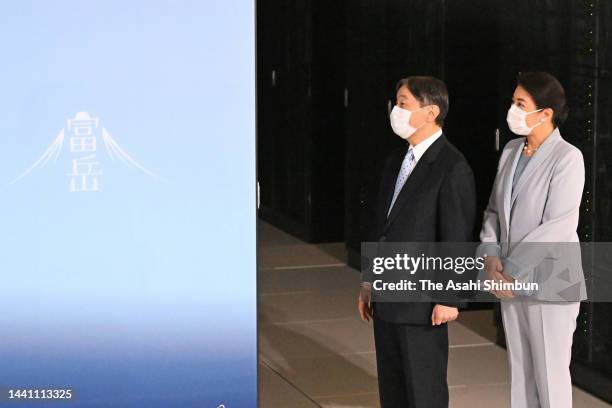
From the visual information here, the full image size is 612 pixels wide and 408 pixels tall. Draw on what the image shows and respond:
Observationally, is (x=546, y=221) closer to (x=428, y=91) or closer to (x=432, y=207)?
(x=432, y=207)

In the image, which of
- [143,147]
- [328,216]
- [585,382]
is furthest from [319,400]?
[328,216]

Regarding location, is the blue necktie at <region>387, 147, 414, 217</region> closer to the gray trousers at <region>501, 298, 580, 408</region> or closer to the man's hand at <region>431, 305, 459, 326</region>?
the man's hand at <region>431, 305, 459, 326</region>

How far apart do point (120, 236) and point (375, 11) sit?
5.60 meters

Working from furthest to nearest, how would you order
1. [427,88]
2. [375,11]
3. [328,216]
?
[328,216] < [375,11] < [427,88]

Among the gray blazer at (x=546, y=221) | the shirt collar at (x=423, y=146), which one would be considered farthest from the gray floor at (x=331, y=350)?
the shirt collar at (x=423, y=146)

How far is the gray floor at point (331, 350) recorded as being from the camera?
6082 millimetres

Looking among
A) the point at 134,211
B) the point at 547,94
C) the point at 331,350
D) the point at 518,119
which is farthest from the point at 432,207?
the point at 331,350

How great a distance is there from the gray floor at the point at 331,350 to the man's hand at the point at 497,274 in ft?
5.16

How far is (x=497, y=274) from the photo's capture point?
4453 mm

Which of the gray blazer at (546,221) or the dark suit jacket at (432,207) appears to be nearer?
the gray blazer at (546,221)

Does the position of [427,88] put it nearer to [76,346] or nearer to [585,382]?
[76,346]

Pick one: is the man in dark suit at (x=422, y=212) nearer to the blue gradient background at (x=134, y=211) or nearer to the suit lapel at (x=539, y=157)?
the suit lapel at (x=539, y=157)

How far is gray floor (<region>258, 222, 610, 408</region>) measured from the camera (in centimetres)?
608

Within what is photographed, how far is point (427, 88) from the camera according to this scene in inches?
177
